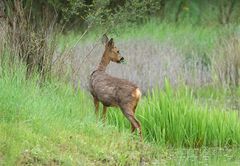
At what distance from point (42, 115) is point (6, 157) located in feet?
4.23

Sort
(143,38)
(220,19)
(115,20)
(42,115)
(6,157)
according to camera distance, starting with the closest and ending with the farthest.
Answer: (6,157), (42,115), (115,20), (143,38), (220,19)

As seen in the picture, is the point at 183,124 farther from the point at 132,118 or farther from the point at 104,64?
the point at 104,64

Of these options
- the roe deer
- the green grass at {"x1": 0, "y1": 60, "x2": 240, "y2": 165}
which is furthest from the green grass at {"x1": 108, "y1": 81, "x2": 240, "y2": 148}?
the roe deer

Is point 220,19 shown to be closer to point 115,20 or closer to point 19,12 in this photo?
point 115,20

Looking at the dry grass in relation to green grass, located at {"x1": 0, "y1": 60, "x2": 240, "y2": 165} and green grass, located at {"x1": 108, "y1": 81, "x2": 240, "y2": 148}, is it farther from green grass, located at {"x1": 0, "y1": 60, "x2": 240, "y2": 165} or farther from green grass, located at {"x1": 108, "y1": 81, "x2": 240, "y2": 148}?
green grass, located at {"x1": 108, "y1": 81, "x2": 240, "y2": 148}

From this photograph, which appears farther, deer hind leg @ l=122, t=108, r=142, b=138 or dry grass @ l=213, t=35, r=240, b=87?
dry grass @ l=213, t=35, r=240, b=87

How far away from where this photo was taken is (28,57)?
1095cm

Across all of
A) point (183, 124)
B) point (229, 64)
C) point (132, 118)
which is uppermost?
point (229, 64)

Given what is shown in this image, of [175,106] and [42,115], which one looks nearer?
[42,115]

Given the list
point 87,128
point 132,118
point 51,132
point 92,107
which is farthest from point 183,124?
point 51,132

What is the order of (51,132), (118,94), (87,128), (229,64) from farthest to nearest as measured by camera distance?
(229,64)
(118,94)
(87,128)
(51,132)

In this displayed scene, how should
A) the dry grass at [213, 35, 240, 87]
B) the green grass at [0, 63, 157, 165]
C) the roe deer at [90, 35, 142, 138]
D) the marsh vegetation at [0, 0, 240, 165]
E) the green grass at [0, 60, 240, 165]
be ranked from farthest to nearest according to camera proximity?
1. the dry grass at [213, 35, 240, 87]
2. the roe deer at [90, 35, 142, 138]
3. the marsh vegetation at [0, 0, 240, 165]
4. the green grass at [0, 60, 240, 165]
5. the green grass at [0, 63, 157, 165]

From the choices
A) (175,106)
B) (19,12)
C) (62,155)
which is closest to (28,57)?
(19,12)

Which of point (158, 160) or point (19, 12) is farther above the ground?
point (19, 12)
